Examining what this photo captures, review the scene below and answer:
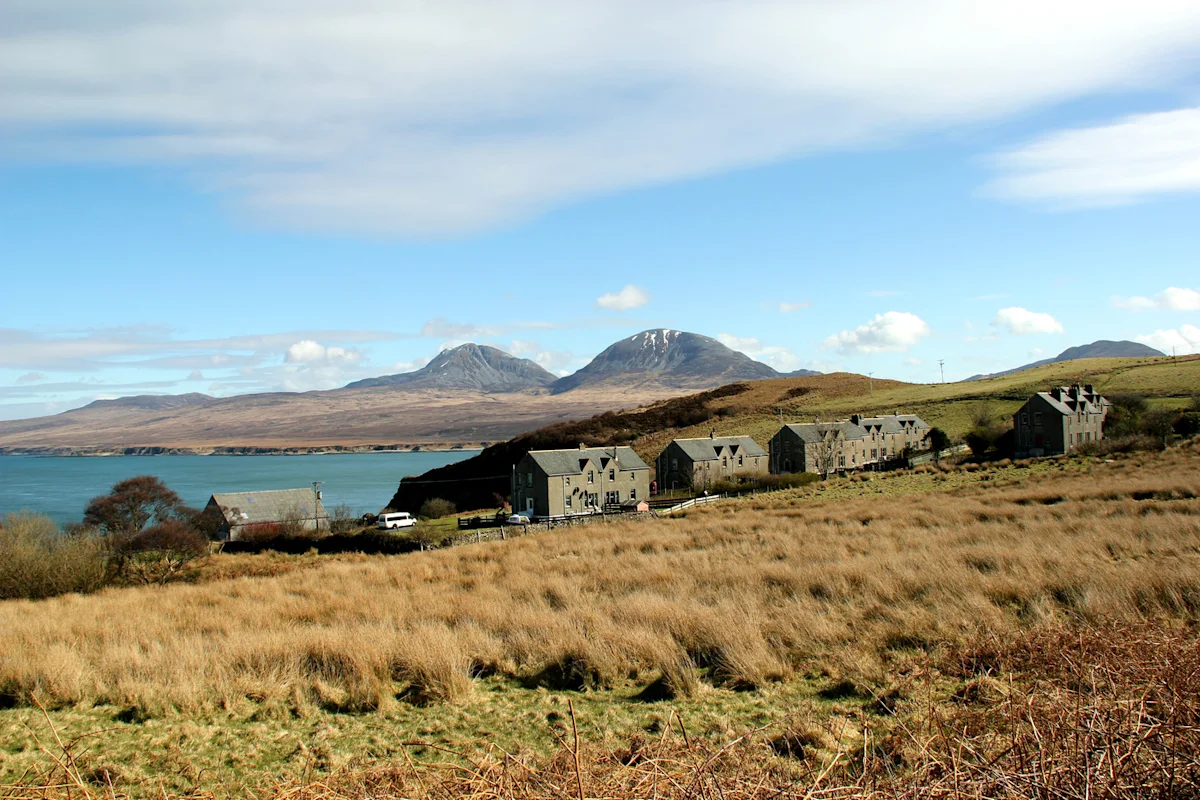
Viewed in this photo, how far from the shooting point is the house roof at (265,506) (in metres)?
69.8

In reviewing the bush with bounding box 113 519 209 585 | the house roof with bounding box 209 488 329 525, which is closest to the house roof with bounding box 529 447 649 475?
the house roof with bounding box 209 488 329 525

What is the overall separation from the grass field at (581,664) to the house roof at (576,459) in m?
48.9

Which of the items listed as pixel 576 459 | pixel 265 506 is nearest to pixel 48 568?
pixel 576 459

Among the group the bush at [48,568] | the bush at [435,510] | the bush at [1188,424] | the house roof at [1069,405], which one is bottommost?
the bush at [435,510]

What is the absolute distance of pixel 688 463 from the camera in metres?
70.5

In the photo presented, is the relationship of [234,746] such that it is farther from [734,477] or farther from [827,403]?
[827,403]

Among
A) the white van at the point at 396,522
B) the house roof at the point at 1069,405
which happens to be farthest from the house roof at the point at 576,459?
the house roof at the point at 1069,405

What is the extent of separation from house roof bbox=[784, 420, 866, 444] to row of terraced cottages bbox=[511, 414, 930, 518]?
0.30 feet

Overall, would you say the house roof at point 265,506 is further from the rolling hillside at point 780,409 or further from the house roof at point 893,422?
the house roof at point 893,422

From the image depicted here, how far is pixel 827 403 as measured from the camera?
111 meters

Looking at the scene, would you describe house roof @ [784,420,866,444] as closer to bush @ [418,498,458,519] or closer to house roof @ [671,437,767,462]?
house roof @ [671,437,767,462]

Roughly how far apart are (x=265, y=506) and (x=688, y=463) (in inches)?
1537

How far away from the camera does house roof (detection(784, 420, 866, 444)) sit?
7231 centimetres

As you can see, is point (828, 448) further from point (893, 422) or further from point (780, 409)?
point (780, 409)
